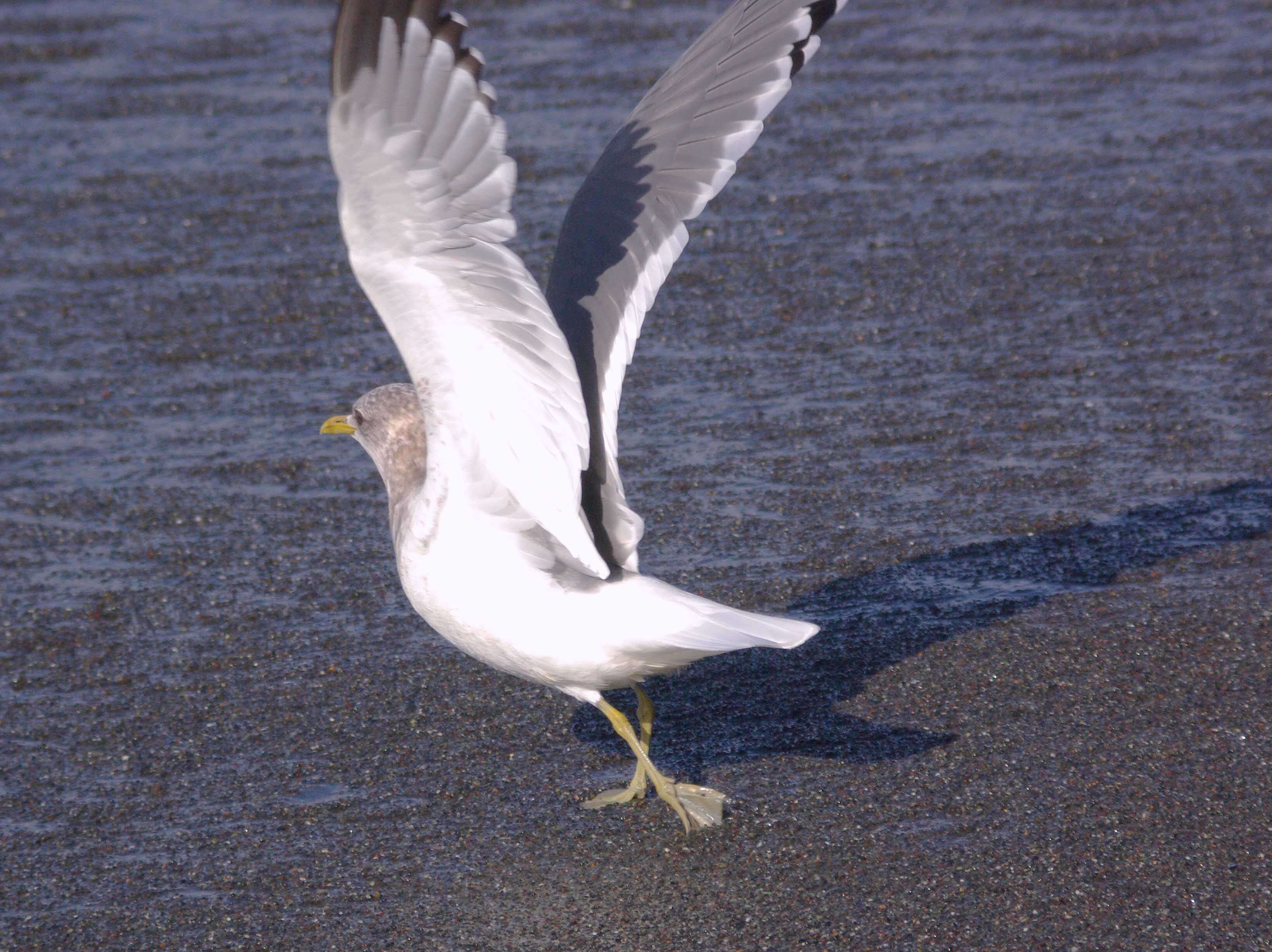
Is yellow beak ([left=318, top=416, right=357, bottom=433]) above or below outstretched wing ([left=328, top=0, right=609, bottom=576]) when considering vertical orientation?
below

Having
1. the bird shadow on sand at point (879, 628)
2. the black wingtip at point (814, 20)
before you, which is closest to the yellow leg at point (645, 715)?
the bird shadow on sand at point (879, 628)

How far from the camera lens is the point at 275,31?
11.8 metres

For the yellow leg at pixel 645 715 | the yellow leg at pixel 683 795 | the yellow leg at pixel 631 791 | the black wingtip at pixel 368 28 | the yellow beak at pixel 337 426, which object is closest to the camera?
the black wingtip at pixel 368 28

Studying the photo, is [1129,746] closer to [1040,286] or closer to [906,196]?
[1040,286]

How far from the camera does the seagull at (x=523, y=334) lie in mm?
3564

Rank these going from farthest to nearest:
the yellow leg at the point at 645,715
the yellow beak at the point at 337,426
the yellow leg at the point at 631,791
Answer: the yellow beak at the point at 337,426 < the yellow leg at the point at 645,715 < the yellow leg at the point at 631,791

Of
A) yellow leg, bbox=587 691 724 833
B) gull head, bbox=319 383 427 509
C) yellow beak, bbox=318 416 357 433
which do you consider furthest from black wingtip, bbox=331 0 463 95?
yellow leg, bbox=587 691 724 833

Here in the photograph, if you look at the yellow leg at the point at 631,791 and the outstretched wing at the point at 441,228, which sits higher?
the outstretched wing at the point at 441,228

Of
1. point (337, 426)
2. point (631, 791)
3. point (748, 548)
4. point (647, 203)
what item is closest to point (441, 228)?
point (647, 203)

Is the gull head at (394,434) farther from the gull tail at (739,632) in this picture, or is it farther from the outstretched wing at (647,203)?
the gull tail at (739,632)

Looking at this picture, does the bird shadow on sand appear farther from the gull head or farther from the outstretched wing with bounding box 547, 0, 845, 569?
the gull head

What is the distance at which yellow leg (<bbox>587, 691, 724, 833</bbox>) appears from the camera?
164 inches

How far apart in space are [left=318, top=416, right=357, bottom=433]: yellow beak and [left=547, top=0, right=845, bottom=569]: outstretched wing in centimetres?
89

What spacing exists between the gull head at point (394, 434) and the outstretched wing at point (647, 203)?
1.69 feet
